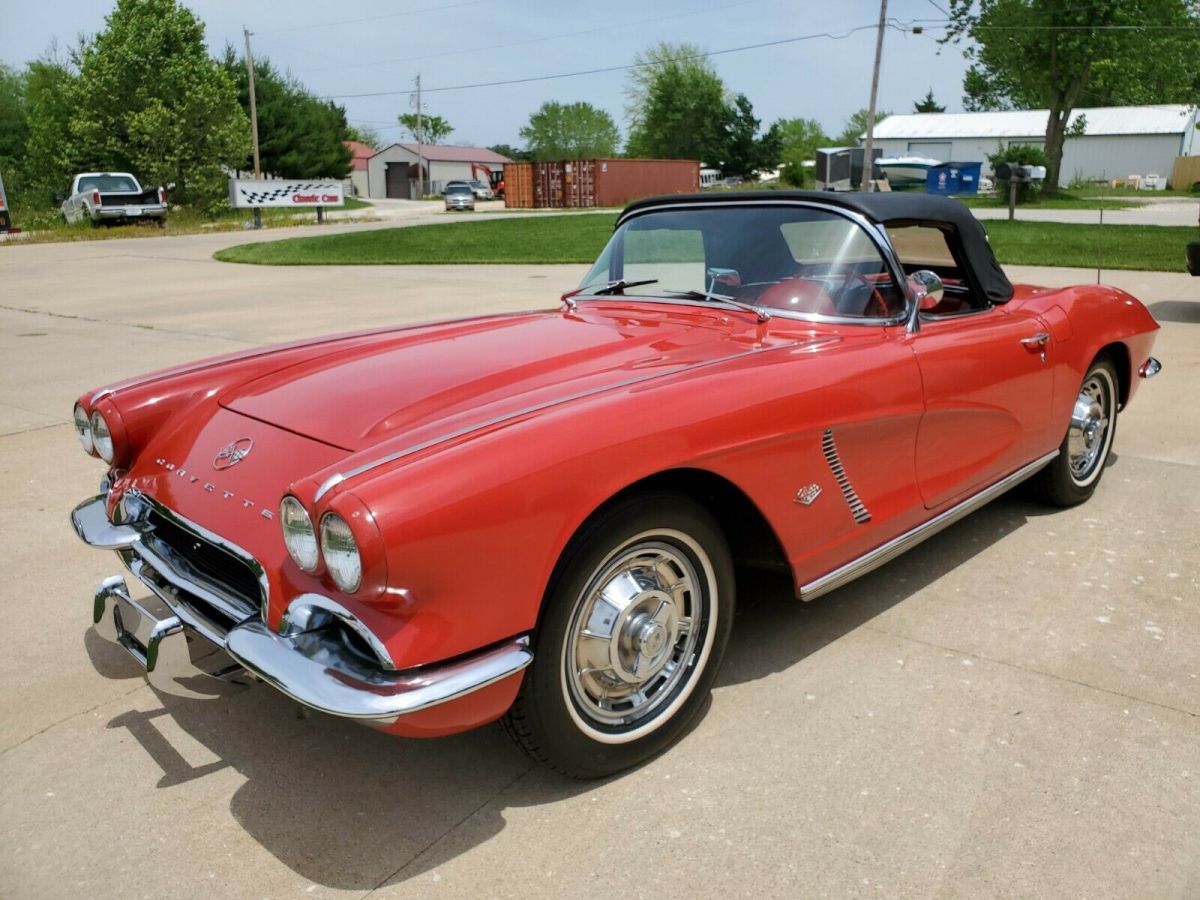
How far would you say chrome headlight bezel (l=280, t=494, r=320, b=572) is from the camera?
6.95 ft

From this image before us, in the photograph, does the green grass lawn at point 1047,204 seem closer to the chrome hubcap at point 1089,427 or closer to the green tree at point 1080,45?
the green tree at point 1080,45

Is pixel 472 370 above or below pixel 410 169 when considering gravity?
below

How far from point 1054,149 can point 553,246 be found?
2795 centimetres

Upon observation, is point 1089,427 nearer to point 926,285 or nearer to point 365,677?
point 926,285

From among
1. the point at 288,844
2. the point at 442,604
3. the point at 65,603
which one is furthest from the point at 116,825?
the point at 65,603

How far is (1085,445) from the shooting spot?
4.43 metres

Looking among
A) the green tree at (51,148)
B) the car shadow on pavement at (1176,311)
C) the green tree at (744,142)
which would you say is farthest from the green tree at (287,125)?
the car shadow on pavement at (1176,311)

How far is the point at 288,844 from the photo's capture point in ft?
7.49

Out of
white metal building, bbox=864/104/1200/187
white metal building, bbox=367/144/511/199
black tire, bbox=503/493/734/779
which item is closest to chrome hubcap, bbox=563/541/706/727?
black tire, bbox=503/493/734/779

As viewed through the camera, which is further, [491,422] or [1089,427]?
[1089,427]

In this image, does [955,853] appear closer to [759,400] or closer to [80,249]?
[759,400]

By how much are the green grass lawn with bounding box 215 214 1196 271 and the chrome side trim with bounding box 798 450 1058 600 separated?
448 inches

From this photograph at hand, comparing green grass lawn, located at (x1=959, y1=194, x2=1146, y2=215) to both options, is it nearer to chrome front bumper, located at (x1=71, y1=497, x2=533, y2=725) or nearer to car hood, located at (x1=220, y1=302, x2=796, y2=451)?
car hood, located at (x1=220, y1=302, x2=796, y2=451)

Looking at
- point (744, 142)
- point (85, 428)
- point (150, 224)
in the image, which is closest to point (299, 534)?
point (85, 428)
